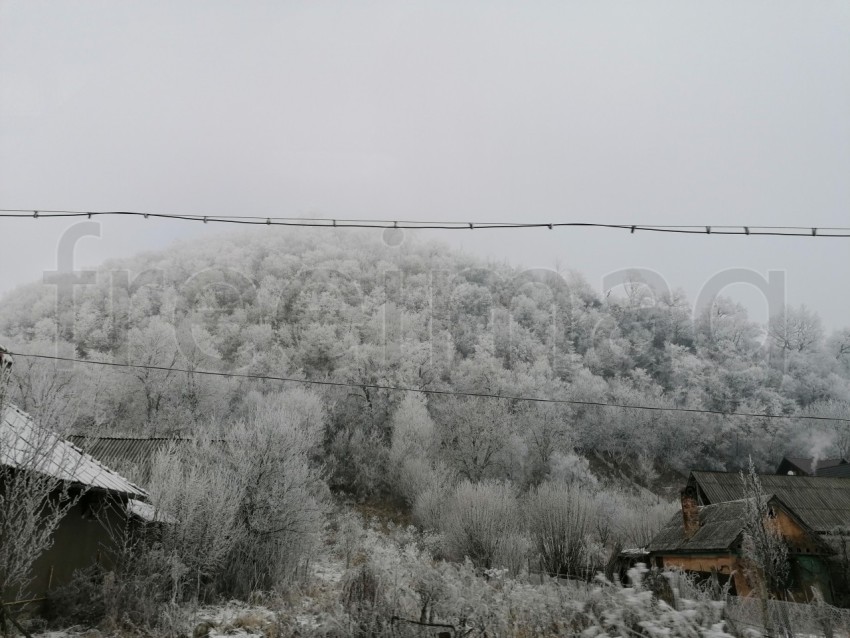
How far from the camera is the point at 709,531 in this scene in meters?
24.2

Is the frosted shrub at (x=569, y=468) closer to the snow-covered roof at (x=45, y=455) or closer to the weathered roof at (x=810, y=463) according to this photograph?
the weathered roof at (x=810, y=463)

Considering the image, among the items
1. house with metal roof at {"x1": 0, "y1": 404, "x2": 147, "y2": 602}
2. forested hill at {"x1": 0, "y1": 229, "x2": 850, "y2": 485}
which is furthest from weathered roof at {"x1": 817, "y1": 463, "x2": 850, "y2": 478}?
house with metal roof at {"x1": 0, "y1": 404, "x2": 147, "y2": 602}

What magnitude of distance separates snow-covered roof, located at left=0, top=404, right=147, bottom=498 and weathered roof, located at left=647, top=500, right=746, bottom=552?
Result: 21.1m

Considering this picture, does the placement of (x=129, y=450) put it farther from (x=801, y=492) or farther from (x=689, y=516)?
(x=801, y=492)

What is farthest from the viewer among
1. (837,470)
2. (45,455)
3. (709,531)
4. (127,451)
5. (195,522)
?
(837,470)

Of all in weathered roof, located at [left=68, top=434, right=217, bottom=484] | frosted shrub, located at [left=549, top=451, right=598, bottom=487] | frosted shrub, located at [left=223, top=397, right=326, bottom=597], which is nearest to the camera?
frosted shrub, located at [left=223, top=397, right=326, bottom=597]

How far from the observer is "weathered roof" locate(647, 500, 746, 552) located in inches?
885

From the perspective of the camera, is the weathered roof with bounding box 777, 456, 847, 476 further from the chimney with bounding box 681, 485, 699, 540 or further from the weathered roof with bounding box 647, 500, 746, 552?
the chimney with bounding box 681, 485, 699, 540

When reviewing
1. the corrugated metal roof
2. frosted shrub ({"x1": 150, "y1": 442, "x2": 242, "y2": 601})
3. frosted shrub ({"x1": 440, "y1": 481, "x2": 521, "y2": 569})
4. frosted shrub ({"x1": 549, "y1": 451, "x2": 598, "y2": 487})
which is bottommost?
frosted shrub ({"x1": 549, "y1": 451, "x2": 598, "y2": 487})

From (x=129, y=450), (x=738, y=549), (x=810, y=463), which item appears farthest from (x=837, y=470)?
(x=129, y=450)

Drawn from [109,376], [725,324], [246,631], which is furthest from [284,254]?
[246,631]

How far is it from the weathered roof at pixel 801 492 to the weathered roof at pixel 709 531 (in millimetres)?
3242

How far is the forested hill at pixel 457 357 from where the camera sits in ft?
151

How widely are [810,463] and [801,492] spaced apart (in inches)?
1002
